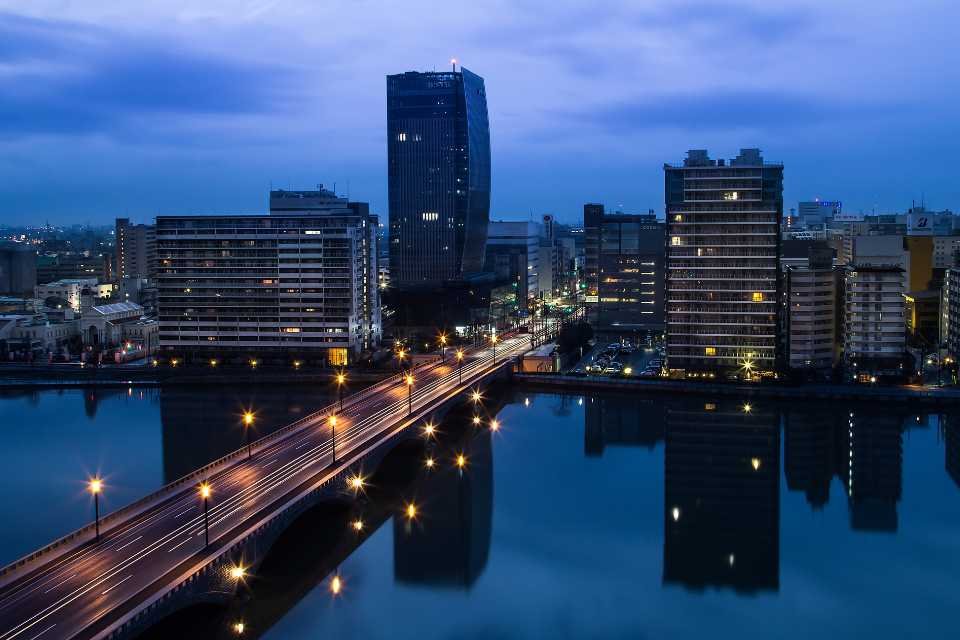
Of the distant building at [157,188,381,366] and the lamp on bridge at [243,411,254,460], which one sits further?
the distant building at [157,188,381,366]

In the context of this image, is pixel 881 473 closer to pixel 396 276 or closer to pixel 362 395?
pixel 362 395

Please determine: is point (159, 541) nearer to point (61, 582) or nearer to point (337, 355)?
point (61, 582)

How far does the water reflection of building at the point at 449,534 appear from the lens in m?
15.3

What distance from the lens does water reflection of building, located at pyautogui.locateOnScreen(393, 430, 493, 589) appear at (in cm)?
1531

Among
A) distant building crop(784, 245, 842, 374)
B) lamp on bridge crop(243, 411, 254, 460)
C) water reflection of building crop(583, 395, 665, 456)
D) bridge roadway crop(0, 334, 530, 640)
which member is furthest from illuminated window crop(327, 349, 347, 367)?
distant building crop(784, 245, 842, 374)

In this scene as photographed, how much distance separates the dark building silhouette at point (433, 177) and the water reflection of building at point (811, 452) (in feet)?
69.3

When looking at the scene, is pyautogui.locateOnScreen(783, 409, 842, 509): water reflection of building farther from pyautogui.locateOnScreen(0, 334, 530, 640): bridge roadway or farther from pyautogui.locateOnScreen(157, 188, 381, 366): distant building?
pyautogui.locateOnScreen(157, 188, 381, 366): distant building

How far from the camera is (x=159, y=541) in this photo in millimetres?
13070

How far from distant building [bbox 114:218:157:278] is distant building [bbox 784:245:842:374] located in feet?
145

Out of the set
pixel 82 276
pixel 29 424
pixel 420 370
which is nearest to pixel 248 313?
pixel 420 370

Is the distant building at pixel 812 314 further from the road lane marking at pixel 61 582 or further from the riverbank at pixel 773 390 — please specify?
the road lane marking at pixel 61 582

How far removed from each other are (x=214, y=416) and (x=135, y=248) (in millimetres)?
38927

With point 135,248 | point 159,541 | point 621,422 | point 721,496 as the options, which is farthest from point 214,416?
point 135,248

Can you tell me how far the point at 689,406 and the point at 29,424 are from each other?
62.0 feet
